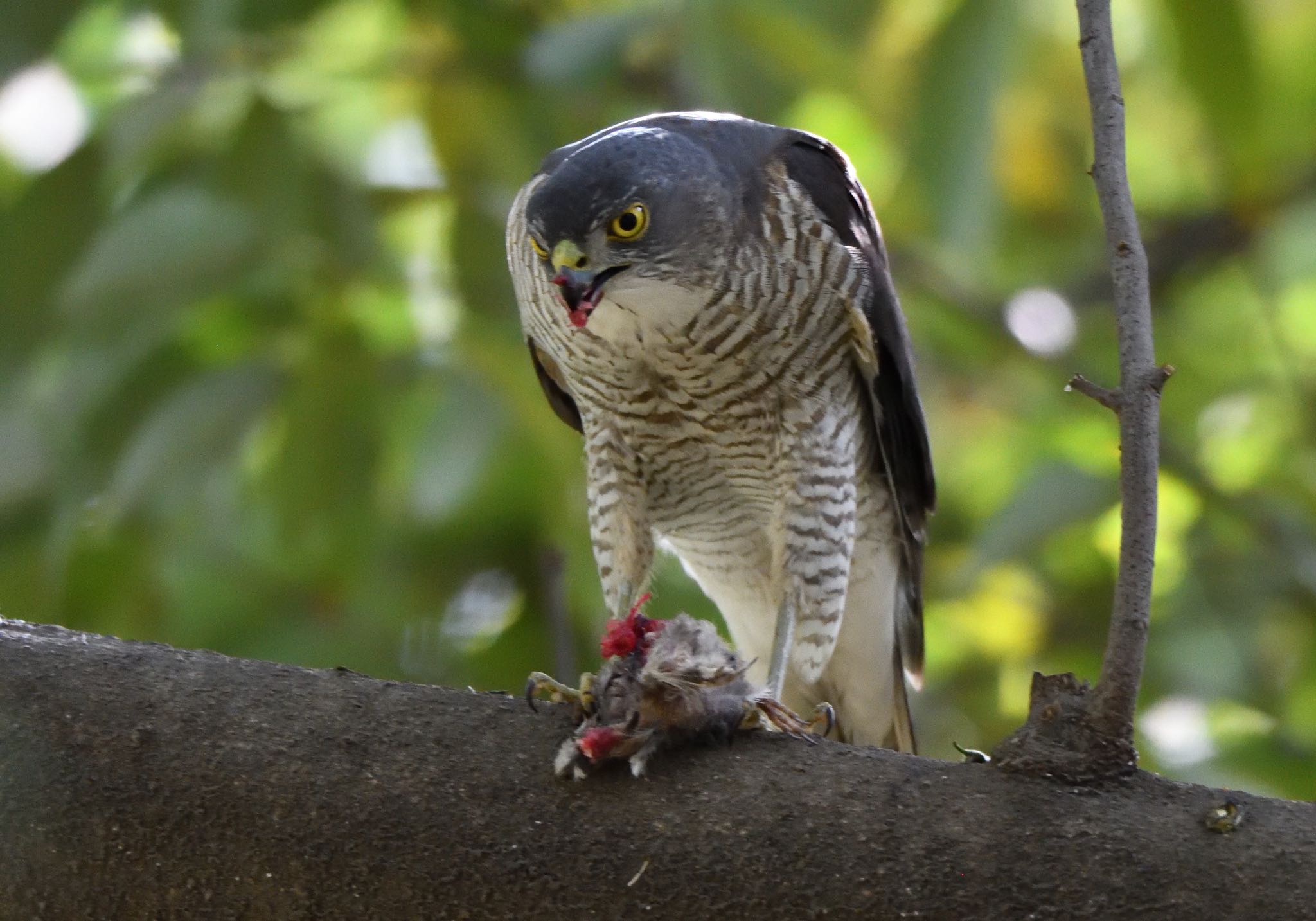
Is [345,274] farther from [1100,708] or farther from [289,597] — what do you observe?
[1100,708]

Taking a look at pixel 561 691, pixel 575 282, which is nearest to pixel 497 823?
pixel 561 691

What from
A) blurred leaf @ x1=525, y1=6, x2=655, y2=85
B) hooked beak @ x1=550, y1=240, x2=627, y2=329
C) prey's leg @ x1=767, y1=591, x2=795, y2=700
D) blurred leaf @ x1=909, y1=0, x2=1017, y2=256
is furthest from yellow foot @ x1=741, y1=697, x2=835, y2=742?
blurred leaf @ x1=525, y1=6, x2=655, y2=85

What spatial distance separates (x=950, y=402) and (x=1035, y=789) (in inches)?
188

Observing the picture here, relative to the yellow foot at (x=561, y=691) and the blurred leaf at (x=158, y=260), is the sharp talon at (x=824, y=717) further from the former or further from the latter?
the blurred leaf at (x=158, y=260)

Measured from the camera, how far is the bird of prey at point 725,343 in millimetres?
3324

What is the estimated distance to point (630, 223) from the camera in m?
3.30

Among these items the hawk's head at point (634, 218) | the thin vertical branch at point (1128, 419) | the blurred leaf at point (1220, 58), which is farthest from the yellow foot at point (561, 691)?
the blurred leaf at point (1220, 58)

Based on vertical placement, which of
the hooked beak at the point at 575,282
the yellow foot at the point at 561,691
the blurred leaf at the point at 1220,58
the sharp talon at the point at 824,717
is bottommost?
the sharp talon at the point at 824,717

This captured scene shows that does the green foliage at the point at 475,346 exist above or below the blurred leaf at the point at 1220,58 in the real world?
below

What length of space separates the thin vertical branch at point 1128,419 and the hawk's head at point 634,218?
122 cm

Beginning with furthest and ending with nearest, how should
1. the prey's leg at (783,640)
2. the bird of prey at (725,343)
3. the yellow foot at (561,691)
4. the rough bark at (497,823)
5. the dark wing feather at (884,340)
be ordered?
the dark wing feather at (884,340) → the prey's leg at (783,640) → the bird of prey at (725,343) → the yellow foot at (561,691) → the rough bark at (497,823)

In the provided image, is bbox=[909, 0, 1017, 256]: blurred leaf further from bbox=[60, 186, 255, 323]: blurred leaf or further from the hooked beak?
bbox=[60, 186, 255, 323]: blurred leaf

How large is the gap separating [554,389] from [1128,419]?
2338 mm

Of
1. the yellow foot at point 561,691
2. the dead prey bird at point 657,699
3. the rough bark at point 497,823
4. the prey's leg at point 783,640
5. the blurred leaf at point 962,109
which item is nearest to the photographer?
the rough bark at point 497,823
